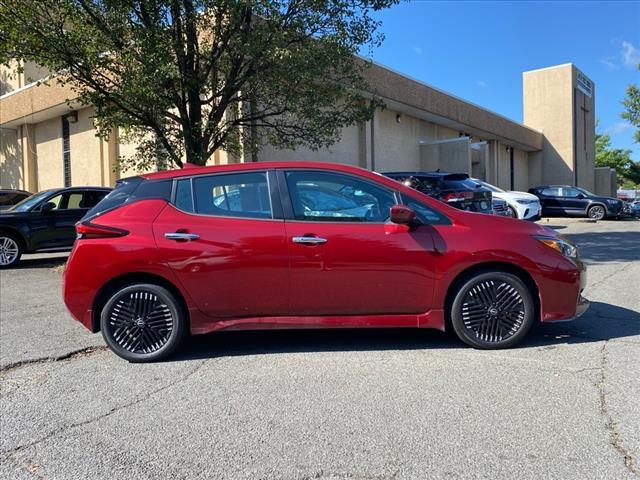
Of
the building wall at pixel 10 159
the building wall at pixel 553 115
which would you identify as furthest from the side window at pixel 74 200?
the building wall at pixel 553 115

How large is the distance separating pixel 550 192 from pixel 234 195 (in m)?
21.6

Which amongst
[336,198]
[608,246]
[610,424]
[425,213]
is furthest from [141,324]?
[608,246]

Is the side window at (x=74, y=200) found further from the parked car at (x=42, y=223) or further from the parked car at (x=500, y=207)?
the parked car at (x=500, y=207)

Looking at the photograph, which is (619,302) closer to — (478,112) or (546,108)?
(478,112)

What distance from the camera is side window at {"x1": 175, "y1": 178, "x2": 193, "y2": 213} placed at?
15.0ft

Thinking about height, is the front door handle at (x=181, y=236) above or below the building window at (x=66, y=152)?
below

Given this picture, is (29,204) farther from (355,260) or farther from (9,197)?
(355,260)

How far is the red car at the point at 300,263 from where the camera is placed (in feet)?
14.5

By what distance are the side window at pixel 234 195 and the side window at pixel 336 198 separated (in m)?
0.26

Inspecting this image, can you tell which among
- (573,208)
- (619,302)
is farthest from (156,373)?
(573,208)

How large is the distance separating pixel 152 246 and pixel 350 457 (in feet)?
8.24

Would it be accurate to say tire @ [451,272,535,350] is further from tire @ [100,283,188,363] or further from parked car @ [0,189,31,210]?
parked car @ [0,189,31,210]

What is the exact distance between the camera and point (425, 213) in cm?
460

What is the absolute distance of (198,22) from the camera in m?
9.41
